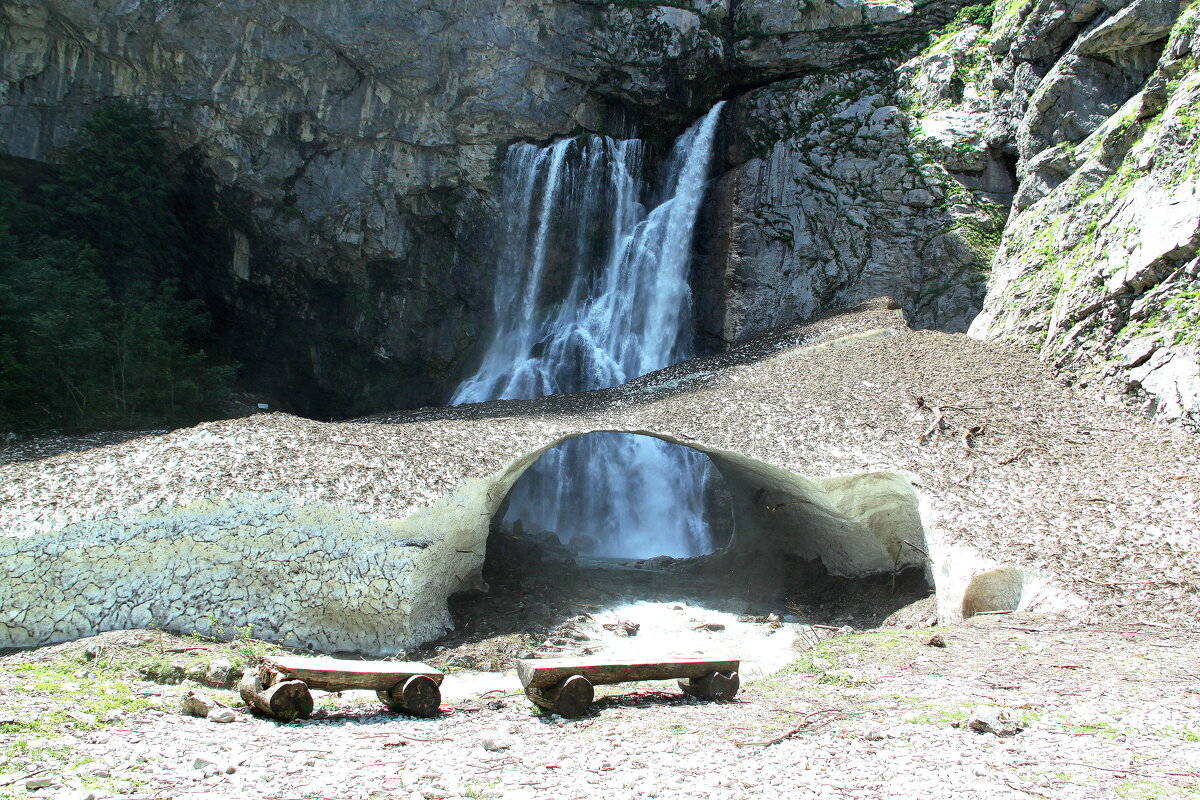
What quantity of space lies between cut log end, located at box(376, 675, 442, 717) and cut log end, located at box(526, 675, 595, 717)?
0.76 m

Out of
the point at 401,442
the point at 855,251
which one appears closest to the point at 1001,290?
the point at 855,251

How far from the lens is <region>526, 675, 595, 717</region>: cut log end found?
5.49 metres

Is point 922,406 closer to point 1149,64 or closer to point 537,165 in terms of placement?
point 1149,64

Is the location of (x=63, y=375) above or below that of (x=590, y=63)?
below

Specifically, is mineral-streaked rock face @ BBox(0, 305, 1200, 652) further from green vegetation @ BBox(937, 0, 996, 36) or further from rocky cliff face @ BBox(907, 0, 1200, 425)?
green vegetation @ BBox(937, 0, 996, 36)

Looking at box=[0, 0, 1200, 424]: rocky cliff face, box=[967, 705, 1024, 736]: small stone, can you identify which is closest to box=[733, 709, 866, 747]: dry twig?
box=[967, 705, 1024, 736]: small stone

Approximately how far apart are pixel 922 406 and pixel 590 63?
16.0m

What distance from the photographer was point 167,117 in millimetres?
21031

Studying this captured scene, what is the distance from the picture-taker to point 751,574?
13.2 metres

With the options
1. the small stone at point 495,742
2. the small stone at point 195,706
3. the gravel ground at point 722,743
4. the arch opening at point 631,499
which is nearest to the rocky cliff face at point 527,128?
the arch opening at point 631,499

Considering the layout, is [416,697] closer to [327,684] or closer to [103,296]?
[327,684]

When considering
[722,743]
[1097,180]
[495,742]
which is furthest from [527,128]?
[722,743]

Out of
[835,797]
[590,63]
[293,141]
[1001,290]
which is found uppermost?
[590,63]

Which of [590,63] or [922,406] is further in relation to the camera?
[590,63]
